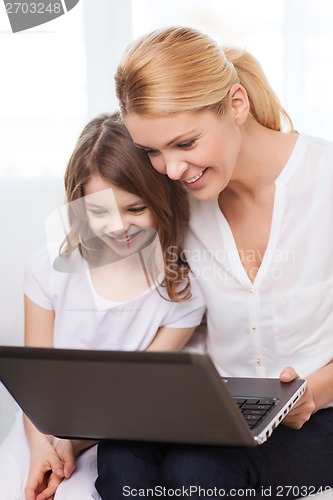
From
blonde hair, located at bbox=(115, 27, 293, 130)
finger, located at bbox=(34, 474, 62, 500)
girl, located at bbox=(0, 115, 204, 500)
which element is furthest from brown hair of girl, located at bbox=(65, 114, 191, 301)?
finger, located at bbox=(34, 474, 62, 500)

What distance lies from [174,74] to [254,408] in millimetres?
534

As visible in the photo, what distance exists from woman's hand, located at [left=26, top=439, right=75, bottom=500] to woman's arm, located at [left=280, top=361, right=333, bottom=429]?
0.37 m

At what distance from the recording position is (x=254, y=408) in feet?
3.58

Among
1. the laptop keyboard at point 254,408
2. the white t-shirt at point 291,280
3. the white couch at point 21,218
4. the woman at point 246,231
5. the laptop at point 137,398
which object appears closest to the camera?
the laptop at point 137,398

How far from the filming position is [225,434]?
1.01 metres

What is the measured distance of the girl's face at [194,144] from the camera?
120 centimetres

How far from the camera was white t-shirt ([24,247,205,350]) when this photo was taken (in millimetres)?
1396

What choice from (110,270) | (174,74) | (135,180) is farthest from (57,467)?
(174,74)

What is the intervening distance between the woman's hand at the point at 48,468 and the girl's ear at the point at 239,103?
635 millimetres

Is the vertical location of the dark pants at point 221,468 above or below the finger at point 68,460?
above

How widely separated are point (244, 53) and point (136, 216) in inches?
13.9

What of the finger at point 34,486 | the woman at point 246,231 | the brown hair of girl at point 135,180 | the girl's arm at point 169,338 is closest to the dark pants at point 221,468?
the woman at point 246,231

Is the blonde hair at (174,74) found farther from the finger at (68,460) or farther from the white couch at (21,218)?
the finger at (68,460)

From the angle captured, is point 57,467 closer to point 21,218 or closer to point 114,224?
point 114,224
